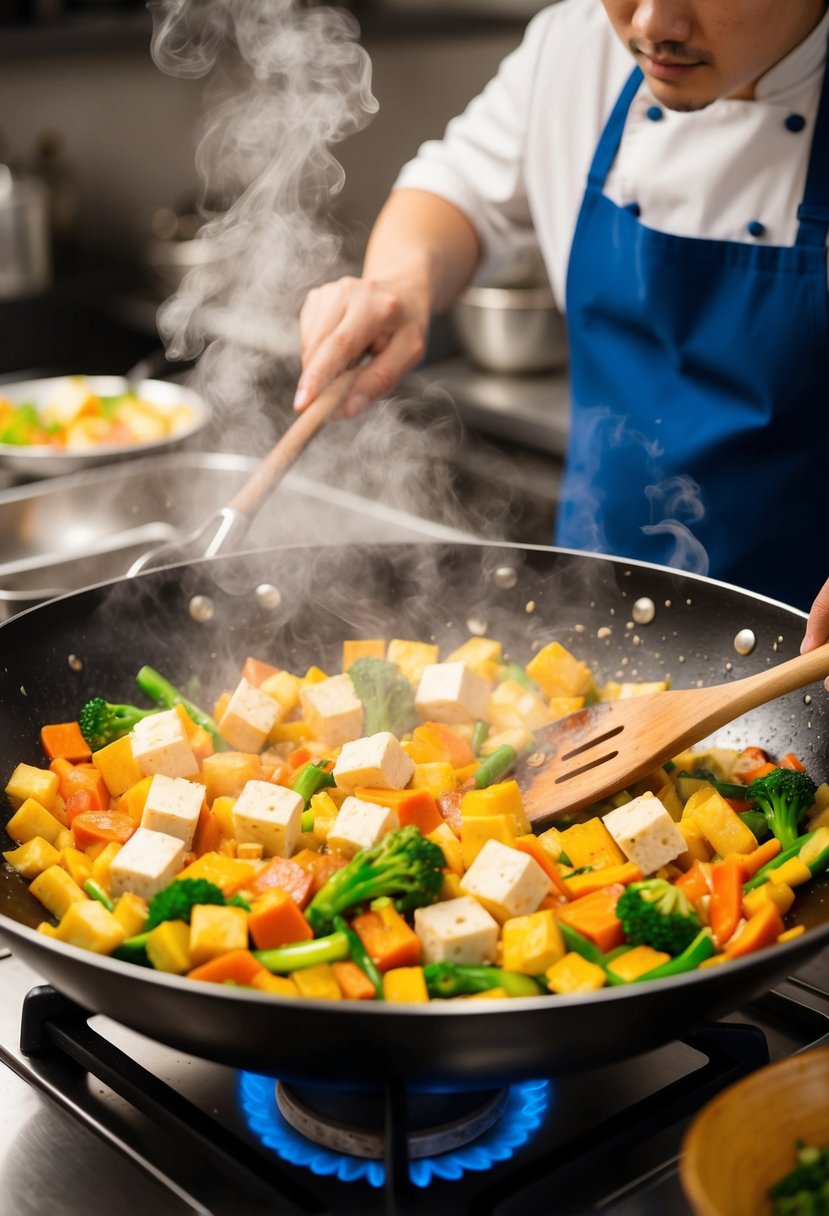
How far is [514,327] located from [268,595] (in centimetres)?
205

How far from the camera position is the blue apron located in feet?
6.95

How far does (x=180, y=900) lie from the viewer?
1.28 meters

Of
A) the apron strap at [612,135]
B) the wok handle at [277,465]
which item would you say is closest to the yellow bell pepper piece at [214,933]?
the wok handle at [277,465]

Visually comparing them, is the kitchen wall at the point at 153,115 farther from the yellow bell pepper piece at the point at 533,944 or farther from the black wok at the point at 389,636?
the yellow bell pepper piece at the point at 533,944

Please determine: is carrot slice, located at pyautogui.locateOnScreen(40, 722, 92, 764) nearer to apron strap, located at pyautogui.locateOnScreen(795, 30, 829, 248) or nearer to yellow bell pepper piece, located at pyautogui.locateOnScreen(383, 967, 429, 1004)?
yellow bell pepper piece, located at pyautogui.locateOnScreen(383, 967, 429, 1004)

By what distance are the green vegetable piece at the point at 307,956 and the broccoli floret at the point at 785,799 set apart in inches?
22.9

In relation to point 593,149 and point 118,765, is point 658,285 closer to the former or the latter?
point 593,149

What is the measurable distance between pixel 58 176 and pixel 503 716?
3.42m

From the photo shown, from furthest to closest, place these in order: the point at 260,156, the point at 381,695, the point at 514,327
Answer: the point at 514,327 < the point at 260,156 < the point at 381,695

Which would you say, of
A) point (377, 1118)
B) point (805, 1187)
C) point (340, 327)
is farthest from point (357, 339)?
point (805, 1187)

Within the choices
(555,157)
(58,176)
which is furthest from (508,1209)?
(58,176)

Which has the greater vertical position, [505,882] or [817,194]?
[817,194]

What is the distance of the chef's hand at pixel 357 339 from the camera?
2004mm

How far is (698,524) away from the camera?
225 cm
